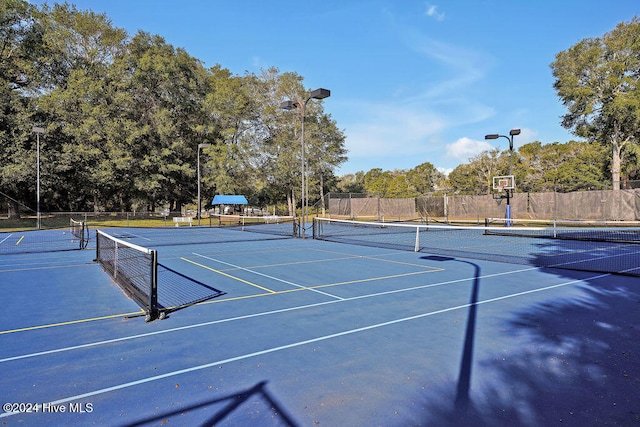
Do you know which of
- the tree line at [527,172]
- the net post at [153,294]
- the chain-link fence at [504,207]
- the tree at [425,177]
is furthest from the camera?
the tree at [425,177]

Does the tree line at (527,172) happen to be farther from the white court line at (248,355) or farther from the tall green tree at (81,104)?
the white court line at (248,355)

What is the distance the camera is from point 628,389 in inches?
156

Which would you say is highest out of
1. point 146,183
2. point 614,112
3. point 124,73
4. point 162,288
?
point 124,73

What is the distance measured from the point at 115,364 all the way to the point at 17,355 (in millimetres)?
1425

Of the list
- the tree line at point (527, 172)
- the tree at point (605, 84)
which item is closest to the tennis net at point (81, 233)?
the tree line at point (527, 172)

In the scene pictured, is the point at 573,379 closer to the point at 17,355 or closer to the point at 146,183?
the point at 17,355

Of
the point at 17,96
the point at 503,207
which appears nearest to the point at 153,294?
the point at 503,207

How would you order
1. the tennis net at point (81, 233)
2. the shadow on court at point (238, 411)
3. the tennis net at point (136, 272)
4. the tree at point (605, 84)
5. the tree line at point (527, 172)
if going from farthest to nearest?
the tree line at point (527, 172) → the tree at point (605, 84) → the tennis net at point (81, 233) → the tennis net at point (136, 272) → the shadow on court at point (238, 411)

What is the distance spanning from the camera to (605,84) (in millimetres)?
34531

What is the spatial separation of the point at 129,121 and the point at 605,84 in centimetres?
4455

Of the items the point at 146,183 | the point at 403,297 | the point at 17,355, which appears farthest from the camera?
the point at 146,183

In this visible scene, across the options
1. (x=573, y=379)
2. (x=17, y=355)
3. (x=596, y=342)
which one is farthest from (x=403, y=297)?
(x=17, y=355)

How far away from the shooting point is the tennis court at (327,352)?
142 inches

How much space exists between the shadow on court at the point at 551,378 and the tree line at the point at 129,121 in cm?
3111
